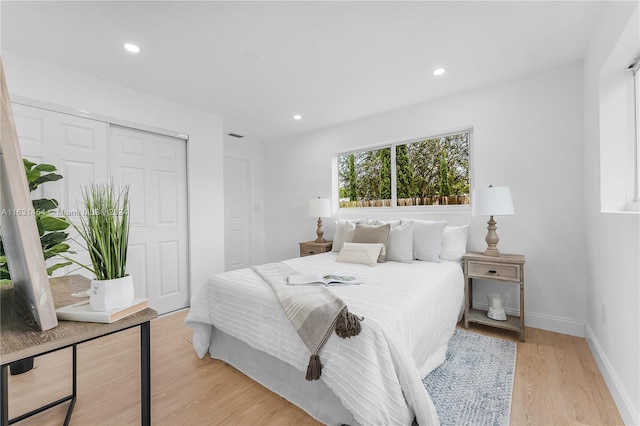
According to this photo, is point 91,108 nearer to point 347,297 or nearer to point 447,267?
point 347,297

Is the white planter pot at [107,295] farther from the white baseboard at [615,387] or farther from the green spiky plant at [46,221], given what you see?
the white baseboard at [615,387]

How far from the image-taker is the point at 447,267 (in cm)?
247

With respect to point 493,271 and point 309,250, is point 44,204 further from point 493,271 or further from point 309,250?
point 493,271

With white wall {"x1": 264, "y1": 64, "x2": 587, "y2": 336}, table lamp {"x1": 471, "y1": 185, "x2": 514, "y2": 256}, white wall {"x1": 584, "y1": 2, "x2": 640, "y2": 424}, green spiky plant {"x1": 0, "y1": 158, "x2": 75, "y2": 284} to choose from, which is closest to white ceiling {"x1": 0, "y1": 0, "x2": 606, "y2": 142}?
white wall {"x1": 264, "y1": 64, "x2": 587, "y2": 336}

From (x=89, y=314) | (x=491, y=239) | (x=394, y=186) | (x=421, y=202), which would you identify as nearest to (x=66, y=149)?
(x=89, y=314)

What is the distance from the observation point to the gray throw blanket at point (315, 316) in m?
1.36

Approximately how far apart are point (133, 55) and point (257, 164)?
2803 millimetres

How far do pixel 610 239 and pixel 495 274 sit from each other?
34.3 inches

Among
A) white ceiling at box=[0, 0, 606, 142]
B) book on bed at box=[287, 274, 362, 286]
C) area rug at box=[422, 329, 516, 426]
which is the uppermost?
white ceiling at box=[0, 0, 606, 142]

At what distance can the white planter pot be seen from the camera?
0.96 m

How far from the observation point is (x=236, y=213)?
4.79 meters

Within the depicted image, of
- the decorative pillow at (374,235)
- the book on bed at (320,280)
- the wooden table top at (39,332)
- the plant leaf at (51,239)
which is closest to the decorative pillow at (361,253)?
the decorative pillow at (374,235)

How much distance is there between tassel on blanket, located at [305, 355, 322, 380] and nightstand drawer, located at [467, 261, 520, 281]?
1.84 metres

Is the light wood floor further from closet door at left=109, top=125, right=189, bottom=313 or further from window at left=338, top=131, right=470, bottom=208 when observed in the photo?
window at left=338, top=131, right=470, bottom=208
